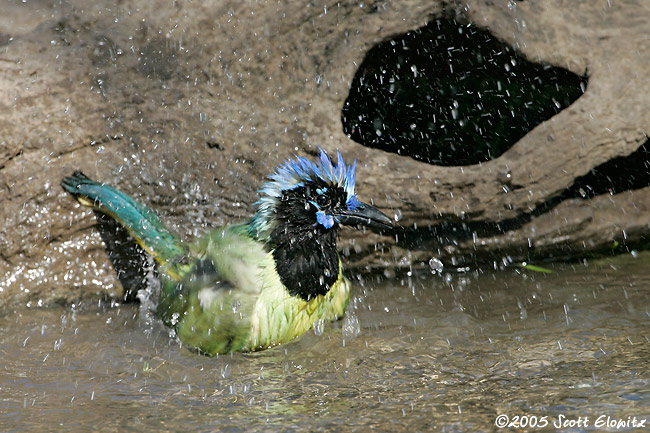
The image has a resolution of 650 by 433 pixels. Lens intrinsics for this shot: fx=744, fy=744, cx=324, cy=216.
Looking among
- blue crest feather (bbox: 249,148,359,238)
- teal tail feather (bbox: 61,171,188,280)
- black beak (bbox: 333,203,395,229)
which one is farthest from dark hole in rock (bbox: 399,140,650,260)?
teal tail feather (bbox: 61,171,188,280)

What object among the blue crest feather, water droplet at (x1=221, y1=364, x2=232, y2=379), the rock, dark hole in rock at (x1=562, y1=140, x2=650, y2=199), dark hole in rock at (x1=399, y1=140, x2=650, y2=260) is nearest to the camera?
water droplet at (x1=221, y1=364, x2=232, y2=379)

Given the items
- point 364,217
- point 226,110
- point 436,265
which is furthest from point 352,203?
point 436,265

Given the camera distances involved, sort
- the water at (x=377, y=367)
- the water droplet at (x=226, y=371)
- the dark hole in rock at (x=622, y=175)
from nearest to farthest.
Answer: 1. the water at (x=377, y=367)
2. the water droplet at (x=226, y=371)
3. the dark hole in rock at (x=622, y=175)

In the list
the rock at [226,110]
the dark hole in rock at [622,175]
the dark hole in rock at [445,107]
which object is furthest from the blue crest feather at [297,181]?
the dark hole in rock at [622,175]

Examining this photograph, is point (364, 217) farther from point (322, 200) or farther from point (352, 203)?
point (322, 200)

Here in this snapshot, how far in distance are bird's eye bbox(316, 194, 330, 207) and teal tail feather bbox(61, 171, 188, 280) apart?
94cm

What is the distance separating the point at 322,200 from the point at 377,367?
1.04m

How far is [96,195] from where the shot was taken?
473cm

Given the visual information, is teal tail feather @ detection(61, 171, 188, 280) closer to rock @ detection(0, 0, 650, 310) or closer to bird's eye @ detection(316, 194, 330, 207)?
rock @ detection(0, 0, 650, 310)

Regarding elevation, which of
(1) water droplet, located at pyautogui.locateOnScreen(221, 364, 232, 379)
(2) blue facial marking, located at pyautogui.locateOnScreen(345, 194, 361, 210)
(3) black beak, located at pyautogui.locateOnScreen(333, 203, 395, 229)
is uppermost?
(2) blue facial marking, located at pyautogui.locateOnScreen(345, 194, 361, 210)

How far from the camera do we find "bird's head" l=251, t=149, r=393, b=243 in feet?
14.3

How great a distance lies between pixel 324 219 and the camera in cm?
436

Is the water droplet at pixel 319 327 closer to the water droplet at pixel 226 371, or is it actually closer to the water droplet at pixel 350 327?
the water droplet at pixel 350 327

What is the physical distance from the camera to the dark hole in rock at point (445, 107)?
5.50m
